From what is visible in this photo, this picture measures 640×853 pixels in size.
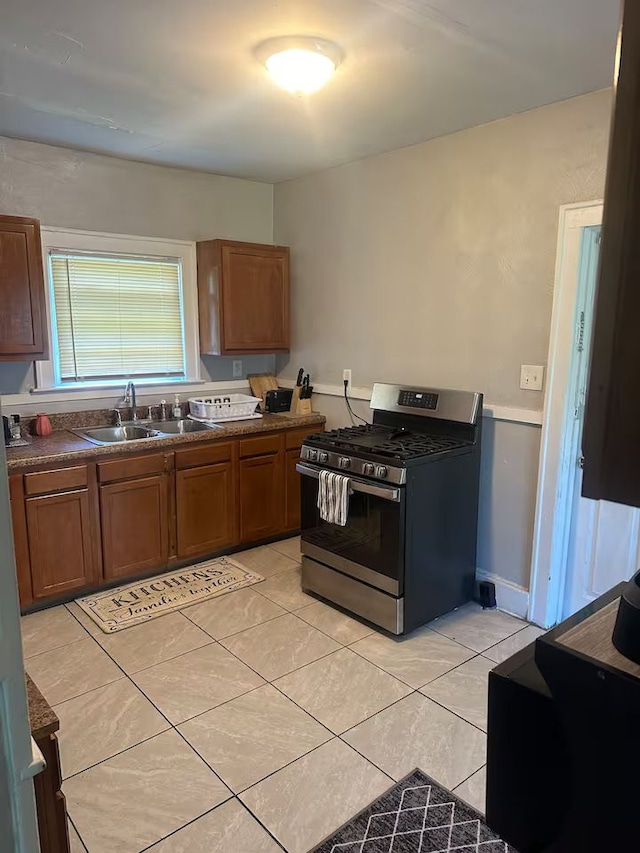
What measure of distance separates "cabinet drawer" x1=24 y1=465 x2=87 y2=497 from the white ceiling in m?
1.77

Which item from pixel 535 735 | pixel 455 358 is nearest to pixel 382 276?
pixel 455 358

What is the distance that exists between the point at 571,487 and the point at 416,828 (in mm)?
1755

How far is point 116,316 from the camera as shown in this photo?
3.87m

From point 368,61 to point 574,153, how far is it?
1.07 metres

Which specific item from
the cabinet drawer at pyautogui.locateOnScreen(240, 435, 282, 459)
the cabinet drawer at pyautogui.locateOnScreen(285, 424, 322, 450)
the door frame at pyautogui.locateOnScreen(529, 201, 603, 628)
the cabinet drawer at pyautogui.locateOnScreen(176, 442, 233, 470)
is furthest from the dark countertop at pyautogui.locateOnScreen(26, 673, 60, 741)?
the cabinet drawer at pyautogui.locateOnScreen(285, 424, 322, 450)

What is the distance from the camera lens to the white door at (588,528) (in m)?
2.75

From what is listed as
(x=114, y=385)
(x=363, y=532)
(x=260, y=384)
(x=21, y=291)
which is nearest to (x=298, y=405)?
(x=260, y=384)

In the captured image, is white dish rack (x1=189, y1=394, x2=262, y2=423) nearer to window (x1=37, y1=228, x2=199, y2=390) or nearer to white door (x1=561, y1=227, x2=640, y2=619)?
window (x1=37, y1=228, x2=199, y2=390)

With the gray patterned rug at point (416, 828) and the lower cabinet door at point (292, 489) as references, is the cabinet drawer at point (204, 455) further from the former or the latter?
the gray patterned rug at point (416, 828)

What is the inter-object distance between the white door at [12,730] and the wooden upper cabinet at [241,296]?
3.43 m

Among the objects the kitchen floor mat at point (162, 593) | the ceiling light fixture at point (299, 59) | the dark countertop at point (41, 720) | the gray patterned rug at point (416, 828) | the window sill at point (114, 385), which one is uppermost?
the ceiling light fixture at point (299, 59)

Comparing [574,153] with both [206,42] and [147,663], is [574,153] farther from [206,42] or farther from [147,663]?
[147,663]

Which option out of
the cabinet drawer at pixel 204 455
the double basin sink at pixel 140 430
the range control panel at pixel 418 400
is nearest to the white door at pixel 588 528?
the range control panel at pixel 418 400

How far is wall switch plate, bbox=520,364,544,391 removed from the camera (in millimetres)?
2926
